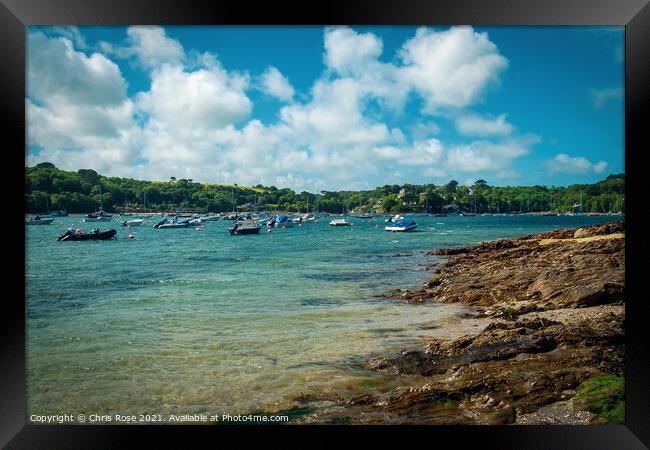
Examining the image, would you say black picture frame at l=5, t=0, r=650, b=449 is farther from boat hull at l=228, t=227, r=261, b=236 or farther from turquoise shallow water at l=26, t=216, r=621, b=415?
boat hull at l=228, t=227, r=261, b=236

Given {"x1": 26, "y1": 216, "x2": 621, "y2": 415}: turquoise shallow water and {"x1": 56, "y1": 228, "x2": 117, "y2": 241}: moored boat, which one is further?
{"x1": 56, "y1": 228, "x2": 117, "y2": 241}: moored boat

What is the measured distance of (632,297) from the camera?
120 inches

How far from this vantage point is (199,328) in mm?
5141

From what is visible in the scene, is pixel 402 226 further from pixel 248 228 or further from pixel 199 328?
pixel 199 328

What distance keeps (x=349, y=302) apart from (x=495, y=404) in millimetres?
3889

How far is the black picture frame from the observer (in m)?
2.90

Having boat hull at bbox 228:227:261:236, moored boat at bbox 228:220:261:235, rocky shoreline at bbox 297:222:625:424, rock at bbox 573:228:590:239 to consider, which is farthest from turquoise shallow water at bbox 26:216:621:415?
boat hull at bbox 228:227:261:236

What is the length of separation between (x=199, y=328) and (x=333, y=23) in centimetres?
383

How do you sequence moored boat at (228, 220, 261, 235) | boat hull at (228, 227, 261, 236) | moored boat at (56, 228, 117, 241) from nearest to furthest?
moored boat at (56, 228, 117, 241), moored boat at (228, 220, 261, 235), boat hull at (228, 227, 261, 236)

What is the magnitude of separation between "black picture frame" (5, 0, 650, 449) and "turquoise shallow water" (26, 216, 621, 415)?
30cm

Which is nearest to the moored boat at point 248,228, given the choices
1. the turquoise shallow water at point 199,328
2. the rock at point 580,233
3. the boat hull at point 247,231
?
the boat hull at point 247,231

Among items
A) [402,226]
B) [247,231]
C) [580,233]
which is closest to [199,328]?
[580,233]

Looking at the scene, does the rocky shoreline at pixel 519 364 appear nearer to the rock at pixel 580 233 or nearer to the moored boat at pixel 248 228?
the rock at pixel 580 233

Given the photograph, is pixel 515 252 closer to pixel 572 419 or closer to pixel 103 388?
pixel 572 419
